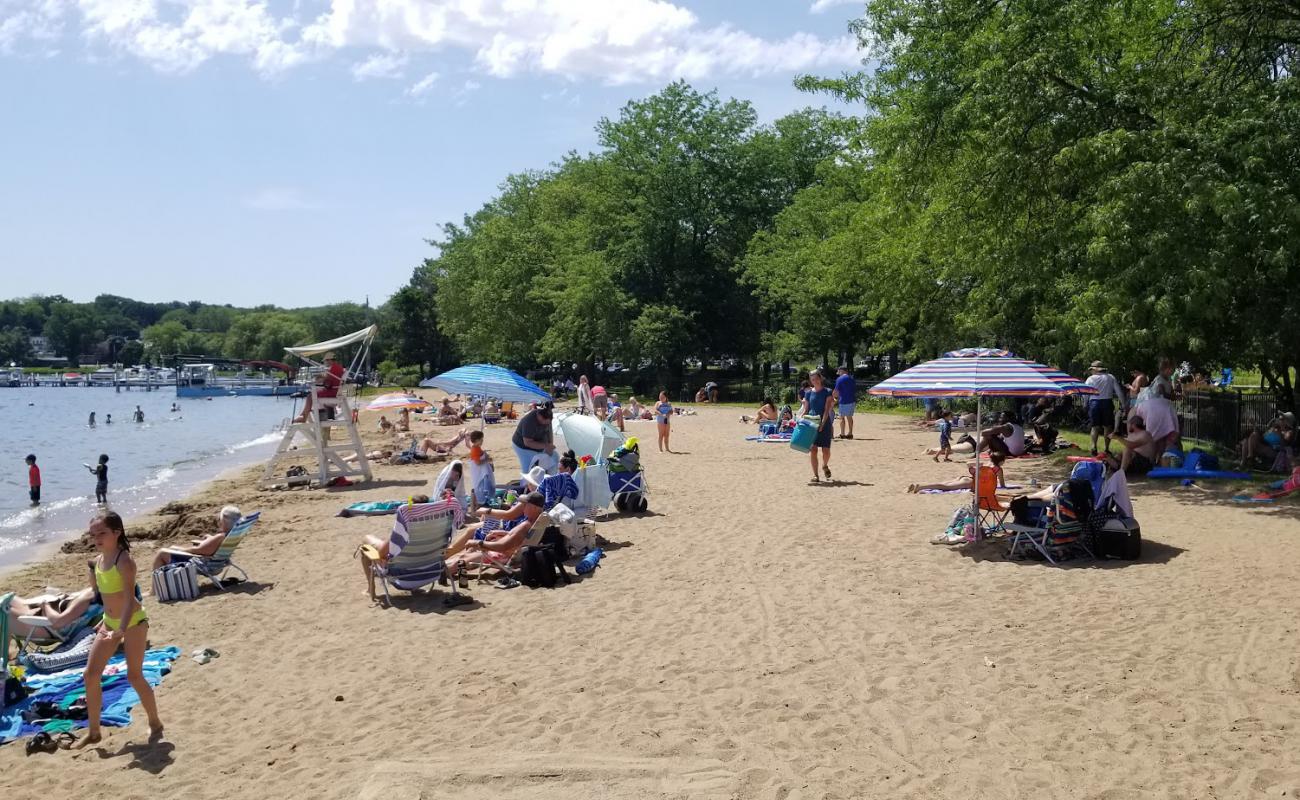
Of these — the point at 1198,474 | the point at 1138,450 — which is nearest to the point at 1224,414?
the point at 1138,450

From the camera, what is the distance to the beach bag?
9.56 metres

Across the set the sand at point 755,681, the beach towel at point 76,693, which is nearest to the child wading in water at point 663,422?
the sand at point 755,681

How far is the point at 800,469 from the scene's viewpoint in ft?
57.2

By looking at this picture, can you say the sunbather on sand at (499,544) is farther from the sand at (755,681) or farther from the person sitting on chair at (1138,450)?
the person sitting on chair at (1138,450)

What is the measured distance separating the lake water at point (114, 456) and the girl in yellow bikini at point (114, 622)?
34.1 feet

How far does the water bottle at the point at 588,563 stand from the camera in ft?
32.5

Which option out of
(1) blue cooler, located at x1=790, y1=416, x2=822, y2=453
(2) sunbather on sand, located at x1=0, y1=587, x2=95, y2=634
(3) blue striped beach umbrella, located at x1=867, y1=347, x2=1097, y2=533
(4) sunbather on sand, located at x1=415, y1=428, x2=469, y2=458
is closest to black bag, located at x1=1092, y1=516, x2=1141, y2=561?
(3) blue striped beach umbrella, located at x1=867, y1=347, x2=1097, y2=533

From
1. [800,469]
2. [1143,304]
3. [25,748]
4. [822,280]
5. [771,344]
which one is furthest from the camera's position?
[771,344]

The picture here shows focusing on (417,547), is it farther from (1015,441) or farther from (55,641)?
(1015,441)

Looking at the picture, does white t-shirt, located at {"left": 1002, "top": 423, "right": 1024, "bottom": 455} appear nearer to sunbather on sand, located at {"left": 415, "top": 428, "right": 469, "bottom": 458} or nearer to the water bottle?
the water bottle

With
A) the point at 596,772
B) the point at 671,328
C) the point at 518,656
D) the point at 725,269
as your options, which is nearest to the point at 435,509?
the point at 518,656

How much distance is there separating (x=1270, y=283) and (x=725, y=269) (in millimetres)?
35683

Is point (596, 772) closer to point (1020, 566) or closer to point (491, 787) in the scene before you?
point (491, 787)

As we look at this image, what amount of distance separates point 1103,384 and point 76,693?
15347mm
